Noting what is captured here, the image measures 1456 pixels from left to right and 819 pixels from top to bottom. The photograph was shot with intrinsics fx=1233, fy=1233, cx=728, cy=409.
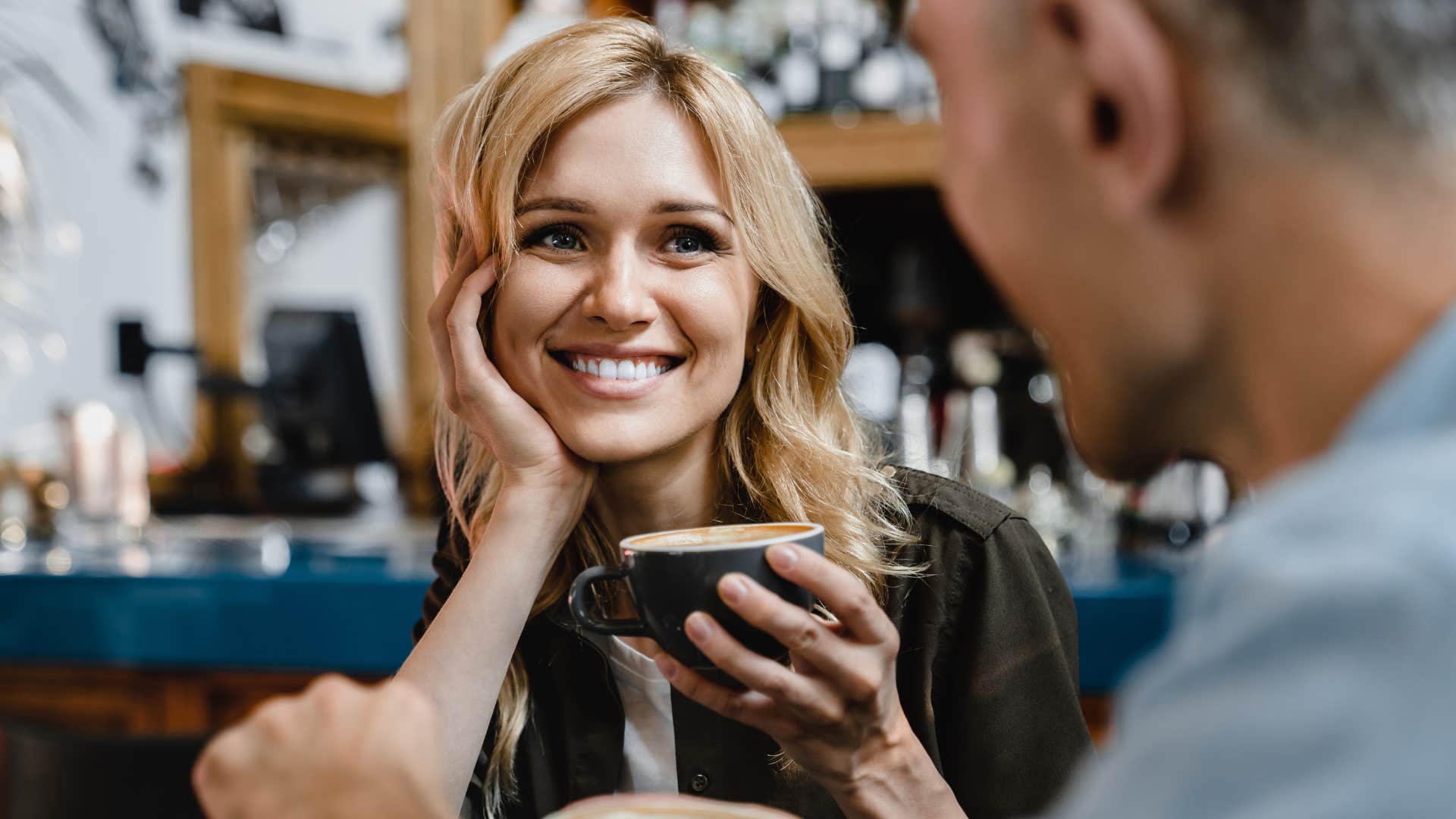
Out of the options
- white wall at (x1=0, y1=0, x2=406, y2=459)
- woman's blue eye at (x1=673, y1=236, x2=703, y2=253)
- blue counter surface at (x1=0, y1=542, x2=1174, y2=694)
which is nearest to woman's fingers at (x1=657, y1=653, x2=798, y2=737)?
woman's blue eye at (x1=673, y1=236, x2=703, y2=253)

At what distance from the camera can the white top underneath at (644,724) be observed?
106 cm

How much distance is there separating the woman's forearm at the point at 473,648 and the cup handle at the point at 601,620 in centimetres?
18

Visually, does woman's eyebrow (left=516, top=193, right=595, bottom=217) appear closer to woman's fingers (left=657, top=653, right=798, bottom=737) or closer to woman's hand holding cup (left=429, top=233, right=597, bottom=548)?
woman's hand holding cup (left=429, top=233, right=597, bottom=548)

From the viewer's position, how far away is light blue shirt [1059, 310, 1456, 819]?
0.32 metres

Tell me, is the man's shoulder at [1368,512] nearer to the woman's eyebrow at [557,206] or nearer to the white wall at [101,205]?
the woman's eyebrow at [557,206]

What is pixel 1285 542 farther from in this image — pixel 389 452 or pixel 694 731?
pixel 389 452

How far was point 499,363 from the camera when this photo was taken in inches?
44.6

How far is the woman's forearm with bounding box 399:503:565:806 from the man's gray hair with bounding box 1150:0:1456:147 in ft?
2.32

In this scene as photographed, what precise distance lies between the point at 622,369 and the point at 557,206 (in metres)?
0.15

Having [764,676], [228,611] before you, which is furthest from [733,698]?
[228,611]

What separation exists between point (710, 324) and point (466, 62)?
230 cm

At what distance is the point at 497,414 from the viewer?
107 cm

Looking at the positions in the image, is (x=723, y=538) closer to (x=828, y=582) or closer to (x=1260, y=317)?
(x=828, y=582)

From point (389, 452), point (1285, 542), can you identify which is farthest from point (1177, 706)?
point (389, 452)
